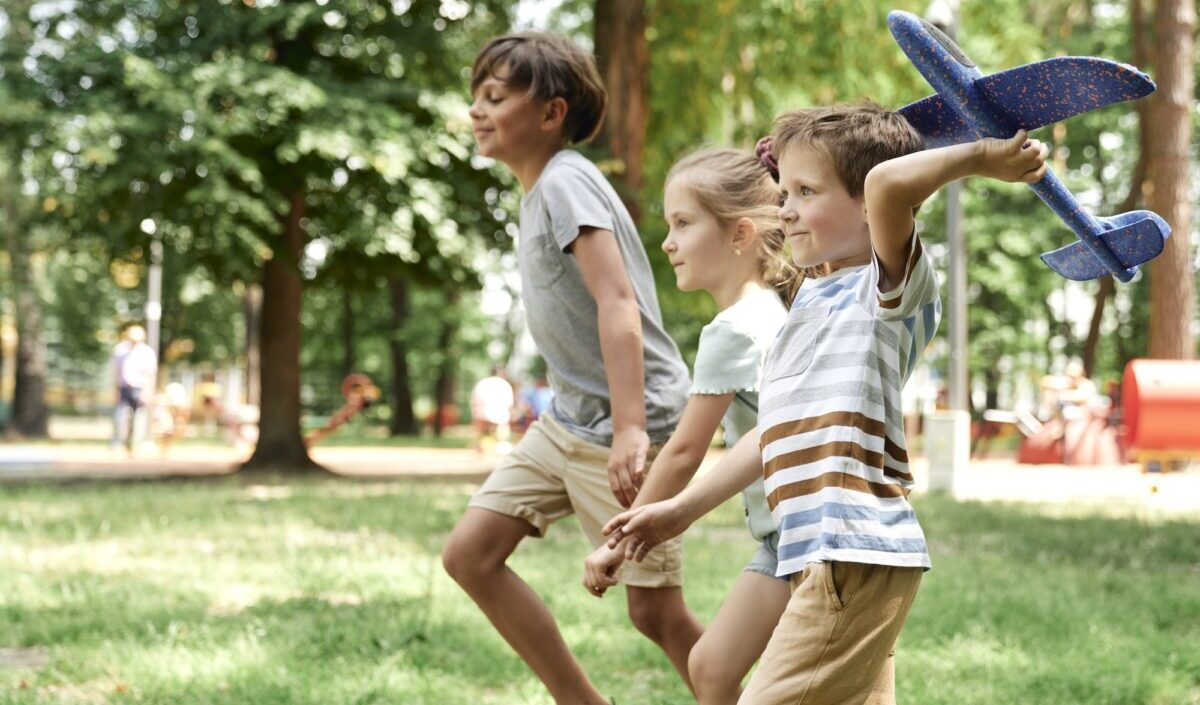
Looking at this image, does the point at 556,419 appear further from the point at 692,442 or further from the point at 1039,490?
the point at 1039,490

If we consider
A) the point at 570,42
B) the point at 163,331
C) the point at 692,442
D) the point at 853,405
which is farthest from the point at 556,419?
the point at 163,331

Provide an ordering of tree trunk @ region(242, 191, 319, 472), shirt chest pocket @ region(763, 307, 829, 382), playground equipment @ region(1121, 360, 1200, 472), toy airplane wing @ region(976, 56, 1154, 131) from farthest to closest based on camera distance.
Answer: tree trunk @ region(242, 191, 319, 472), playground equipment @ region(1121, 360, 1200, 472), shirt chest pocket @ region(763, 307, 829, 382), toy airplane wing @ region(976, 56, 1154, 131)

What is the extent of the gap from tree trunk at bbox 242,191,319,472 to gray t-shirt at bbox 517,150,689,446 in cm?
1261

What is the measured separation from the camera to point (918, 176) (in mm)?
1861

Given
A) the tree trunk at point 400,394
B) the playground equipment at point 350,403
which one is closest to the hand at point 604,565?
the playground equipment at point 350,403

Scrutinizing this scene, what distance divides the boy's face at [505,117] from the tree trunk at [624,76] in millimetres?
10328

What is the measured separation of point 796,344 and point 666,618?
4.05ft

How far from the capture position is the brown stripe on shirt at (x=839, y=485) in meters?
2.17

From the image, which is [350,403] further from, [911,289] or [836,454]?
[911,289]

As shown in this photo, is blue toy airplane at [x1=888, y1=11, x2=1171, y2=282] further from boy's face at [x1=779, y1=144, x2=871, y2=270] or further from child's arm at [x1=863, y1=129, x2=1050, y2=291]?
boy's face at [x1=779, y1=144, x2=871, y2=270]

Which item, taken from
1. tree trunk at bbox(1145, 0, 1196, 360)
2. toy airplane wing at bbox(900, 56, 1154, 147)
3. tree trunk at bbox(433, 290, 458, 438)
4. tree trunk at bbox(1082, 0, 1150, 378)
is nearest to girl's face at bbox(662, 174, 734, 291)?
toy airplane wing at bbox(900, 56, 1154, 147)

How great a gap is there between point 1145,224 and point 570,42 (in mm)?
2029

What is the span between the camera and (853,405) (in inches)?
86.0

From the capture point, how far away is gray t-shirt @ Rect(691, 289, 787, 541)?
109 inches
